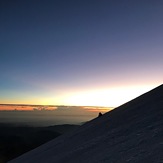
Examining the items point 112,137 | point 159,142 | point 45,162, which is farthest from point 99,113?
point 159,142

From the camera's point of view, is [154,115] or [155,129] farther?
[154,115]

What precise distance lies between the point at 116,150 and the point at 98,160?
0.34 metres

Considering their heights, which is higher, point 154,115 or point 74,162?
point 154,115

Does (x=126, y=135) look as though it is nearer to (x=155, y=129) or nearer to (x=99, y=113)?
(x=155, y=129)

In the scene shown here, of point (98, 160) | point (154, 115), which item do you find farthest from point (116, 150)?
point (154, 115)

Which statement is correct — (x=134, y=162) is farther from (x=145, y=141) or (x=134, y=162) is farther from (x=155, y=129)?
(x=155, y=129)

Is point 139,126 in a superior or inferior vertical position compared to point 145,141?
superior

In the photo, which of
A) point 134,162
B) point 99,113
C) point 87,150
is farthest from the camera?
point 99,113

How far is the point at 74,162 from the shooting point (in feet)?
18.0

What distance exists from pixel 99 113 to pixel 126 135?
310 inches

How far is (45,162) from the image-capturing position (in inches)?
280

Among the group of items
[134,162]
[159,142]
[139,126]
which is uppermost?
[139,126]

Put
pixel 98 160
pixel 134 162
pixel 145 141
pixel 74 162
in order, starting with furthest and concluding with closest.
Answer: pixel 74 162, pixel 98 160, pixel 145 141, pixel 134 162

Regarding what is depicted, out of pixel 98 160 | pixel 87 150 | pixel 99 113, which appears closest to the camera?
pixel 98 160
